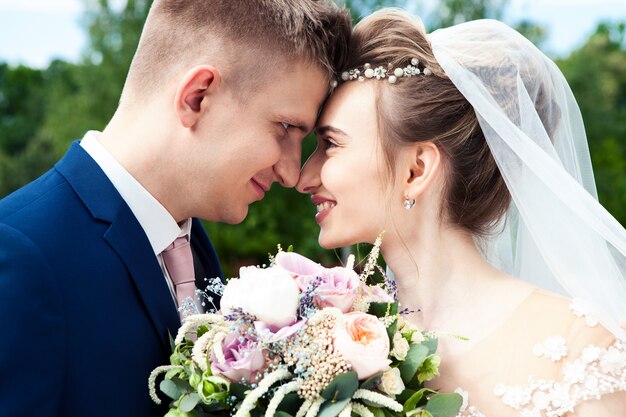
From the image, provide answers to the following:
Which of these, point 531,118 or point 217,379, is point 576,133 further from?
point 217,379

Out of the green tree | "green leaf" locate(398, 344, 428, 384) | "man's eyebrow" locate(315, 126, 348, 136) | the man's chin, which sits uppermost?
"man's eyebrow" locate(315, 126, 348, 136)

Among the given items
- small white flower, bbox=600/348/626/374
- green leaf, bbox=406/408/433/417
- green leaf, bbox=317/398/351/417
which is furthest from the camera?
small white flower, bbox=600/348/626/374

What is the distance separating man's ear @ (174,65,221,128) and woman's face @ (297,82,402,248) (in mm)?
675

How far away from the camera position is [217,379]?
306 centimetres

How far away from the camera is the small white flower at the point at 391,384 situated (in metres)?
3.09

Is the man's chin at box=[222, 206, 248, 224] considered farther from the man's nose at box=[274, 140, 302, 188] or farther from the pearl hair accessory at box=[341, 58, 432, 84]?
the pearl hair accessory at box=[341, 58, 432, 84]

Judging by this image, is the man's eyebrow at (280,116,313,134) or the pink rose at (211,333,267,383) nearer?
the pink rose at (211,333,267,383)

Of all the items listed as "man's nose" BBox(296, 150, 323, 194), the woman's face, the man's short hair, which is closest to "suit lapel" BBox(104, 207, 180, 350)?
the man's short hair

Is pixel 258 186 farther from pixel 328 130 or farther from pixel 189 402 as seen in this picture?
pixel 189 402

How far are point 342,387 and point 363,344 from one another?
0.65 feet

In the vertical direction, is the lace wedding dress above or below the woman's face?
below

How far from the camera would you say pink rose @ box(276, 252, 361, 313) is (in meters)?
3.27

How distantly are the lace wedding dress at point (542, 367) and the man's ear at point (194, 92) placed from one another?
1.71 metres

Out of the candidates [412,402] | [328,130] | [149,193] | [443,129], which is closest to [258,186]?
[328,130]
